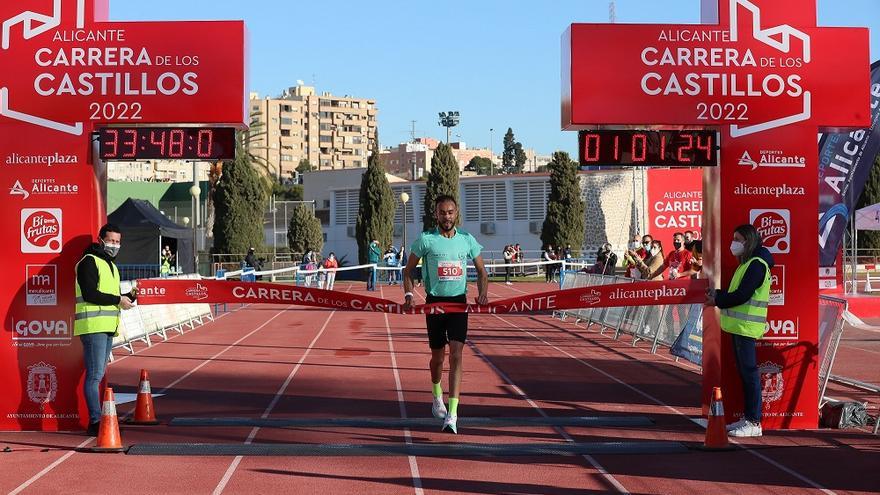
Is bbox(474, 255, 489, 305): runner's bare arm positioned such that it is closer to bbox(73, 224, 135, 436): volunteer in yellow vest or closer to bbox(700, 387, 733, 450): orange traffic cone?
bbox(700, 387, 733, 450): orange traffic cone

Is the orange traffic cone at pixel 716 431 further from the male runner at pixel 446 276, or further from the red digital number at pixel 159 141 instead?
the red digital number at pixel 159 141

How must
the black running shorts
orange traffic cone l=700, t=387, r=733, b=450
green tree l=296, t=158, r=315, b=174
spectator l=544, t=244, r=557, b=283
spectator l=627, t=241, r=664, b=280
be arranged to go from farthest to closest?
green tree l=296, t=158, r=315, b=174
spectator l=544, t=244, r=557, b=283
spectator l=627, t=241, r=664, b=280
the black running shorts
orange traffic cone l=700, t=387, r=733, b=450

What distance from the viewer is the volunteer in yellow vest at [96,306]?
1047 centimetres

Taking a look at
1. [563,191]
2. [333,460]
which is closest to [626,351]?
[333,460]

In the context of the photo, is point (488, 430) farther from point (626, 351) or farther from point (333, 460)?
point (626, 351)

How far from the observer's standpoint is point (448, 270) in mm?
10680

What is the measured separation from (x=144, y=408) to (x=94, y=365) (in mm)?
815

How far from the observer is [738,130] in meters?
11.3

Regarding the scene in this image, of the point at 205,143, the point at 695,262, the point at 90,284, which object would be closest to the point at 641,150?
the point at 205,143

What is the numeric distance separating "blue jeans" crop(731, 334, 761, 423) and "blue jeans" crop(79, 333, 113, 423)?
604 cm

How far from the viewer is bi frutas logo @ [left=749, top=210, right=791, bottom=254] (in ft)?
36.9

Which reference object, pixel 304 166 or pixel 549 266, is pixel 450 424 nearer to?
pixel 549 266

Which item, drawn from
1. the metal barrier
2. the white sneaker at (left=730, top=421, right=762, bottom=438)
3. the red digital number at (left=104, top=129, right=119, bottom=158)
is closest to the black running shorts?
the white sneaker at (left=730, top=421, right=762, bottom=438)

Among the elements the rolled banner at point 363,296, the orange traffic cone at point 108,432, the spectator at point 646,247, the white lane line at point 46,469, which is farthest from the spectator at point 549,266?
the orange traffic cone at point 108,432
